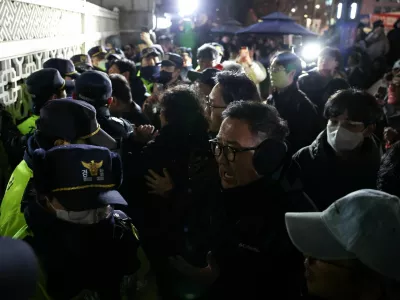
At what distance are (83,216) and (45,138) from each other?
2.75 feet

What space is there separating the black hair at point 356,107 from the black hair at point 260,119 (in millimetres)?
864

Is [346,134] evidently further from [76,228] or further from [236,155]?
[76,228]

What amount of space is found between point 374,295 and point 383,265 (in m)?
0.12

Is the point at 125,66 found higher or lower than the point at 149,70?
higher

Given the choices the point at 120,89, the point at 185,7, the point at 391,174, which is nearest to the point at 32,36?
the point at 120,89

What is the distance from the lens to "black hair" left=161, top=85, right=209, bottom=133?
284cm

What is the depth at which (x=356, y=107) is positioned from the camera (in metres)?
3.05

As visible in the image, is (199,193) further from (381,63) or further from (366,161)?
(381,63)

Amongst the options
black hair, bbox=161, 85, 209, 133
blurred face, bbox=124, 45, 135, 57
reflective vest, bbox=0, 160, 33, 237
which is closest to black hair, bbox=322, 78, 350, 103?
black hair, bbox=161, 85, 209, 133

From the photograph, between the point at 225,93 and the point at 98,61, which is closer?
the point at 225,93

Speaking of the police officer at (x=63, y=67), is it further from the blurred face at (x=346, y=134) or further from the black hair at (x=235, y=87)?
the blurred face at (x=346, y=134)

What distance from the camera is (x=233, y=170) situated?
2.26 m

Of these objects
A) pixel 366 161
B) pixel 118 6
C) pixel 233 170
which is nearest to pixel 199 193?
pixel 233 170

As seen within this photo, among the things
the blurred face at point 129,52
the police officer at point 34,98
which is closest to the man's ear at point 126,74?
the police officer at point 34,98
